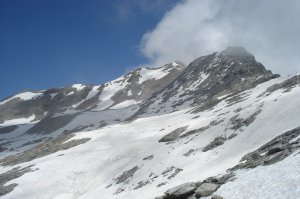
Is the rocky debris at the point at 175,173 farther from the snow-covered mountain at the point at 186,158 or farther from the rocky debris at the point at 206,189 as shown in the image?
the rocky debris at the point at 206,189

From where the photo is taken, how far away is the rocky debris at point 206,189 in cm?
2200

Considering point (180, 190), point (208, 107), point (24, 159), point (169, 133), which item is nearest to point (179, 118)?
point (208, 107)

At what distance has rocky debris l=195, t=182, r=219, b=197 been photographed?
72.2 ft

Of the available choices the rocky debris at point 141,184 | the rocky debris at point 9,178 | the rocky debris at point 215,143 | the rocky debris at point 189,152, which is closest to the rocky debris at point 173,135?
the rocky debris at point 189,152

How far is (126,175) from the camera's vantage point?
46688 mm

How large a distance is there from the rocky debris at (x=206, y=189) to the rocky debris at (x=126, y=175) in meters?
22.9

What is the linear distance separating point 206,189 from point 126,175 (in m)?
25.4

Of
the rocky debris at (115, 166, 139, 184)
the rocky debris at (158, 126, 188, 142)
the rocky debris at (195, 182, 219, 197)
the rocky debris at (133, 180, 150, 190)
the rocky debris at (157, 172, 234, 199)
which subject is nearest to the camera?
the rocky debris at (195, 182, 219, 197)

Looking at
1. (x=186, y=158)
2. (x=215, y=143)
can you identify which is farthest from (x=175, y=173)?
(x=215, y=143)

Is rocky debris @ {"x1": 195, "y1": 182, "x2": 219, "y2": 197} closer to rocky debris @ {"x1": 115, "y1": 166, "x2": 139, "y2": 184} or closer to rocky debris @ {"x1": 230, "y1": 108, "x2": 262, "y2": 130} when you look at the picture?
rocky debris @ {"x1": 230, "y1": 108, "x2": 262, "y2": 130}

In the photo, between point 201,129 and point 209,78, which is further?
point 209,78

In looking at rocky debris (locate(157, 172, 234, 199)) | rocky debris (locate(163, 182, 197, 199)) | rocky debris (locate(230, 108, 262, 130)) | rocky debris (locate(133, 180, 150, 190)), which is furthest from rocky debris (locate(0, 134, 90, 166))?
rocky debris (locate(157, 172, 234, 199))

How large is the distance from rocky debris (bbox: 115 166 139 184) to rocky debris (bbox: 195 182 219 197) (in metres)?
22.9

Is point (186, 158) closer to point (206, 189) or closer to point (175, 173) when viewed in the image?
point (175, 173)
